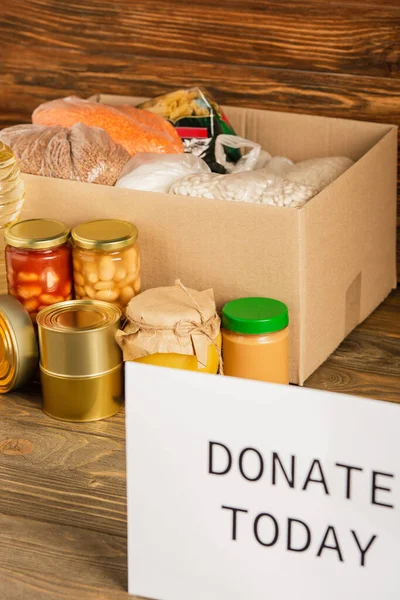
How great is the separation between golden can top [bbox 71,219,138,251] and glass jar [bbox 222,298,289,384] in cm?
15

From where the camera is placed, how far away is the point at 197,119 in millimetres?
1375

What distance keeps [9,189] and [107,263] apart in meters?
0.19

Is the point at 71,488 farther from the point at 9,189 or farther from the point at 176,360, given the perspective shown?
the point at 9,189

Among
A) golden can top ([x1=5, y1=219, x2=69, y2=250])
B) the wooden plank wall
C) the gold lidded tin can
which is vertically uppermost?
the wooden plank wall

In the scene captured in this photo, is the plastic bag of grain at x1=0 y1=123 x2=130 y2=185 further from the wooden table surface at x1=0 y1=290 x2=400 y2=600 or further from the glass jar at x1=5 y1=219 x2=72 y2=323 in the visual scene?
the wooden table surface at x1=0 y1=290 x2=400 y2=600

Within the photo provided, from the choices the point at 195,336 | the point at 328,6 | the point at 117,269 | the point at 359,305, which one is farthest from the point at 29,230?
the point at 328,6

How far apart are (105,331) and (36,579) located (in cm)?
32

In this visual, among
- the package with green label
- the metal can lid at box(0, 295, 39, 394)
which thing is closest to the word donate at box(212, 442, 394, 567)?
the metal can lid at box(0, 295, 39, 394)

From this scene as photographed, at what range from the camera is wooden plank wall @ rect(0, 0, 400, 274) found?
53.9 inches

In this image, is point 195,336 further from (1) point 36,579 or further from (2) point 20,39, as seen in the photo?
(2) point 20,39

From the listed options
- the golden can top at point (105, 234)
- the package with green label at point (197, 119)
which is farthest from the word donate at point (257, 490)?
the package with green label at point (197, 119)

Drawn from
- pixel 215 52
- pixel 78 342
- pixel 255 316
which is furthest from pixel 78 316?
pixel 215 52

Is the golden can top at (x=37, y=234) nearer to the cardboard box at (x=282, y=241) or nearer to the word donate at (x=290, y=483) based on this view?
the cardboard box at (x=282, y=241)

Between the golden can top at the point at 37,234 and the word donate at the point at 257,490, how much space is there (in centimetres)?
43
